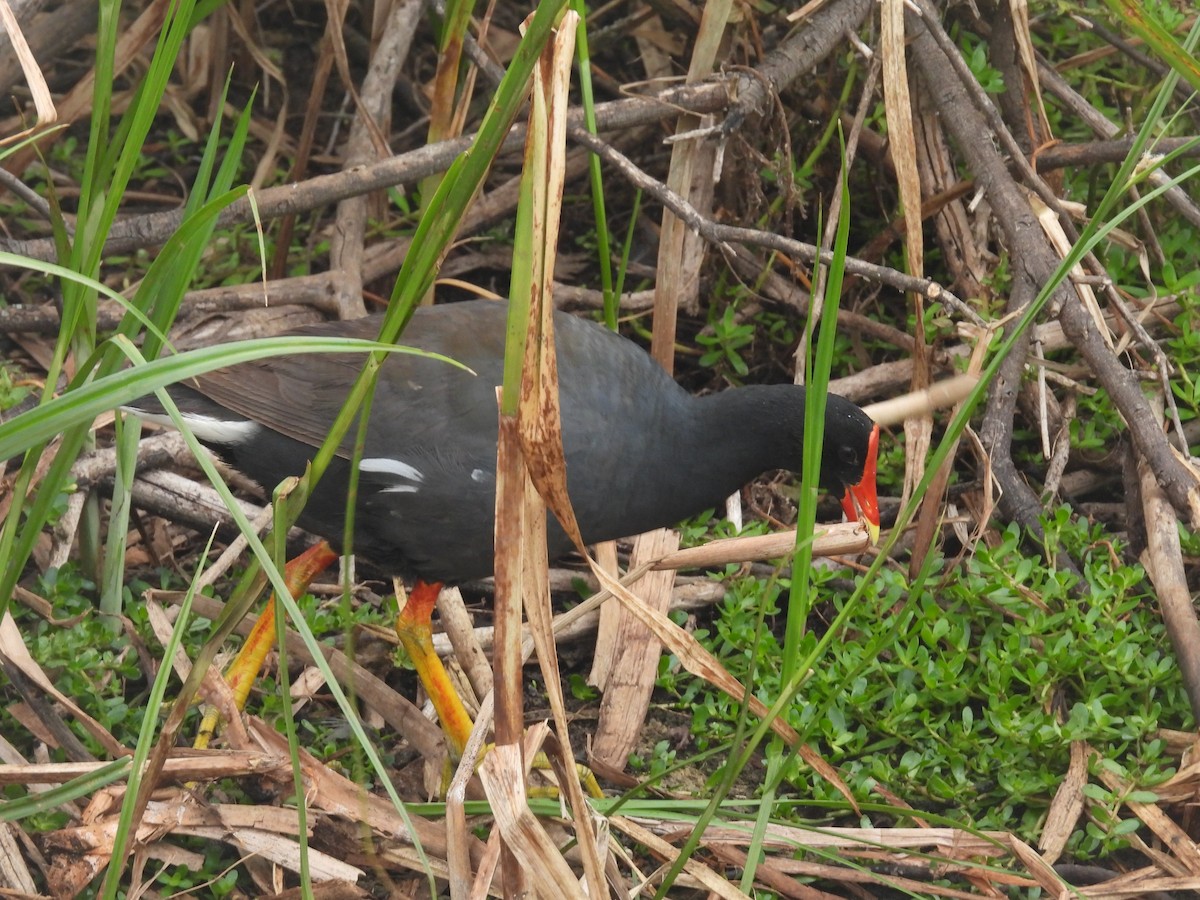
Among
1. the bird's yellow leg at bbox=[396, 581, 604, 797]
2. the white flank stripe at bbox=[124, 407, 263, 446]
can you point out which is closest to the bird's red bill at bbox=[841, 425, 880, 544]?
the bird's yellow leg at bbox=[396, 581, 604, 797]

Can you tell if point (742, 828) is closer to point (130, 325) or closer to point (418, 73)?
point (130, 325)

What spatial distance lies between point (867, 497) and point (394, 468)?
3.12 feet

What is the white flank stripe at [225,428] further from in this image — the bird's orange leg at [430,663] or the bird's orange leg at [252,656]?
the bird's orange leg at [430,663]

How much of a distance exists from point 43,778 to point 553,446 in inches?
42.2

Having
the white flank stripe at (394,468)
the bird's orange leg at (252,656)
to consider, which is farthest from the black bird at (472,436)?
the bird's orange leg at (252,656)

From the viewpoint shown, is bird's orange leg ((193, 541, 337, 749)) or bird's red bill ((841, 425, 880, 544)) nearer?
bird's orange leg ((193, 541, 337, 749))

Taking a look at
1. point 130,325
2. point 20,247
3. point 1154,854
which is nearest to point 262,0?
point 20,247

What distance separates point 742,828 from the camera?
2.11 meters

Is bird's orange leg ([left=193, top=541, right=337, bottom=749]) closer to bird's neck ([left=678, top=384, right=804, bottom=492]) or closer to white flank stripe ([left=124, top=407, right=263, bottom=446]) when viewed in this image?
white flank stripe ([left=124, top=407, right=263, bottom=446])

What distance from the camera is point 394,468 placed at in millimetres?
2455

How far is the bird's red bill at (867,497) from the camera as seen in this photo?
2.62m

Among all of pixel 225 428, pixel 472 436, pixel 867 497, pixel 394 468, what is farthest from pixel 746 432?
pixel 225 428

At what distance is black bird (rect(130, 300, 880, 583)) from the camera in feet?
8.04

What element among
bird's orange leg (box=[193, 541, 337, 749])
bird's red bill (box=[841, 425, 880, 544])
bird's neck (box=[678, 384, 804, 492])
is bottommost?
bird's orange leg (box=[193, 541, 337, 749])
